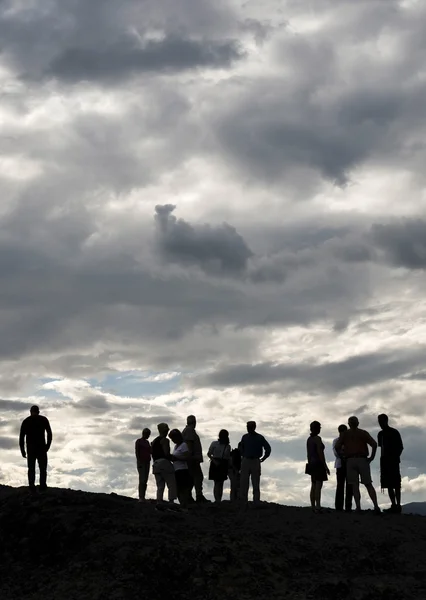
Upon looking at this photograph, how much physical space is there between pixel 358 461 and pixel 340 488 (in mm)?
2068

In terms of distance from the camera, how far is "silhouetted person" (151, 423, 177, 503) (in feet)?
73.5

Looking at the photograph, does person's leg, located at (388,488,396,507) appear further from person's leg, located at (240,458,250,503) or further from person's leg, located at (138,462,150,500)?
person's leg, located at (138,462,150,500)

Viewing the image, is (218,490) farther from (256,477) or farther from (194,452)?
(256,477)

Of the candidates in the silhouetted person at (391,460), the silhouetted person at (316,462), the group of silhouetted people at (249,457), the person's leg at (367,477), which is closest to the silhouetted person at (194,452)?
the group of silhouetted people at (249,457)

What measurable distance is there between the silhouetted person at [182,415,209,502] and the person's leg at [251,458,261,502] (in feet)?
5.68

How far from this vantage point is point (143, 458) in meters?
23.6

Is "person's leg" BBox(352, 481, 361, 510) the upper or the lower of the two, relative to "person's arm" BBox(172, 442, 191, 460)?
lower

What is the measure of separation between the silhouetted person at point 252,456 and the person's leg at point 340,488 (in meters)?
2.57

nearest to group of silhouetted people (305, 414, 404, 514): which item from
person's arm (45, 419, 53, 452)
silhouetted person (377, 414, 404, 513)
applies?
silhouetted person (377, 414, 404, 513)

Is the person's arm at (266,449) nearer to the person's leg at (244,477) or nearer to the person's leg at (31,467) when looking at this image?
the person's leg at (244,477)

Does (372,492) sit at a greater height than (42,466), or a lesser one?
lesser

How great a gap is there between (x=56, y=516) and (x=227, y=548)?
14.9 feet

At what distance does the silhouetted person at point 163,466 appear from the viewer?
2241 centimetres

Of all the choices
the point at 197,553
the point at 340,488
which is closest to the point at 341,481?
the point at 340,488
